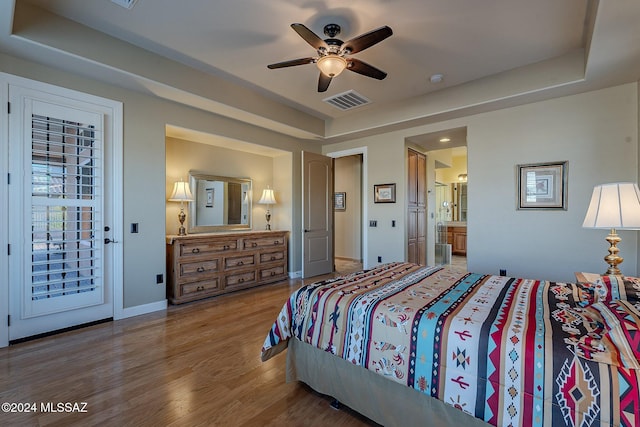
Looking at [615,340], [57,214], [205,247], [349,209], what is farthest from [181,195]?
[349,209]

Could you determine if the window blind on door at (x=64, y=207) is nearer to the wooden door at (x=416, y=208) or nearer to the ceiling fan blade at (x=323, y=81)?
the ceiling fan blade at (x=323, y=81)

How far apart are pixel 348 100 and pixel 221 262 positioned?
2.92 meters

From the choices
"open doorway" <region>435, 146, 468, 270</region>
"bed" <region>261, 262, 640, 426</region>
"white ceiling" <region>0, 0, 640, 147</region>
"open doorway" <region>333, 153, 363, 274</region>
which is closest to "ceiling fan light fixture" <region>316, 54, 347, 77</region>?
"white ceiling" <region>0, 0, 640, 147</region>

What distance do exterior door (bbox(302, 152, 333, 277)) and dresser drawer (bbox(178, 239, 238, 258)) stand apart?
4.34 ft

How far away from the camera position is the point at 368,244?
197 inches

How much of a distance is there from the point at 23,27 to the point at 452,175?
883 centimetres

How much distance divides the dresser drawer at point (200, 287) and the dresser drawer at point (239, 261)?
0.84 feet

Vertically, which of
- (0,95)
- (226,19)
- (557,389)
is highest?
(226,19)

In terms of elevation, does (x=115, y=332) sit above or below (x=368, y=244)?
below

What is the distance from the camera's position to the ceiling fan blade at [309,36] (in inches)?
80.3

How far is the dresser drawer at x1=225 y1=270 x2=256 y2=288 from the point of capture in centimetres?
410

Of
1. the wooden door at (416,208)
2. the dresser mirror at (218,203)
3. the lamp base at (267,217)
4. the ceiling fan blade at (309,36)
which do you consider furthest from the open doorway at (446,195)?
the dresser mirror at (218,203)

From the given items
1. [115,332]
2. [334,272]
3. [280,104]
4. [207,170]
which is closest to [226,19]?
[280,104]

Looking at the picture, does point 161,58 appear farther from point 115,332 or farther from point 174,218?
point 115,332
